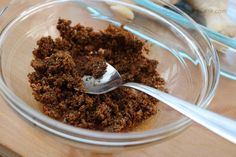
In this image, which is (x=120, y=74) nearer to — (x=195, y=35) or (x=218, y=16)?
(x=195, y=35)

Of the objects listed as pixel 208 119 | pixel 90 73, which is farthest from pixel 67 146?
pixel 208 119

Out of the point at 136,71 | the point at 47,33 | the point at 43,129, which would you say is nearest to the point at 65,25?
the point at 47,33

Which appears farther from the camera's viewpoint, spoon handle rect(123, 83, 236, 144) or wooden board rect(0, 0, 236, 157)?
wooden board rect(0, 0, 236, 157)

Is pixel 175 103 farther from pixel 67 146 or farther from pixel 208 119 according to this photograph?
pixel 67 146

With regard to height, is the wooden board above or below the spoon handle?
below

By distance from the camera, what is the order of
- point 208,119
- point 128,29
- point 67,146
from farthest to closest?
point 128,29 → point 67,146 → point 208,119

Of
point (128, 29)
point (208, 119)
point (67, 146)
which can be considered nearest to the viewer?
point (208, 119)
